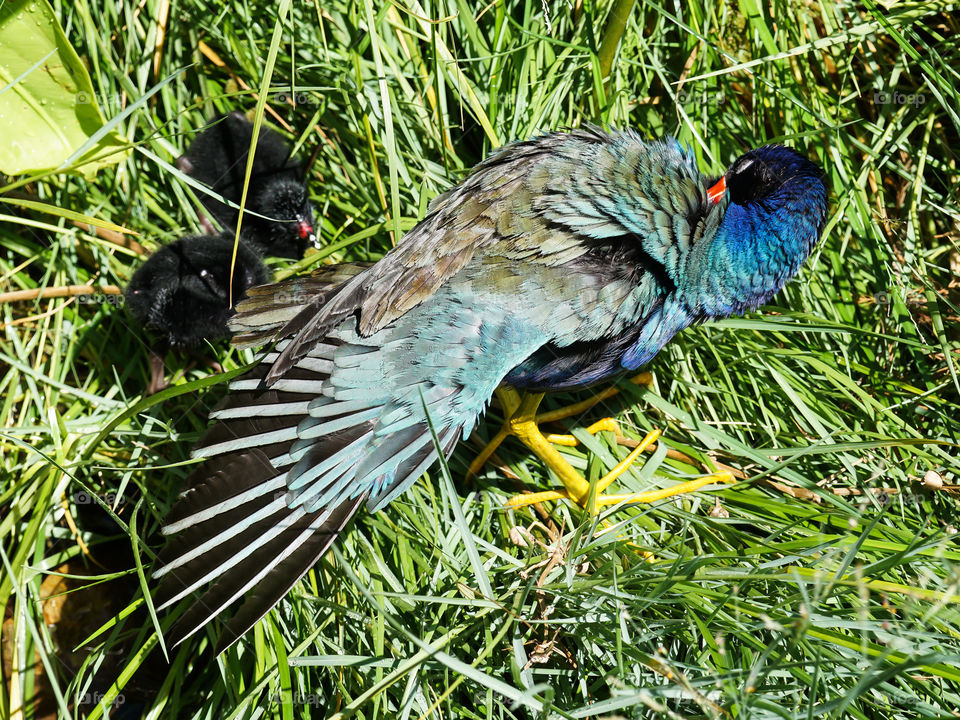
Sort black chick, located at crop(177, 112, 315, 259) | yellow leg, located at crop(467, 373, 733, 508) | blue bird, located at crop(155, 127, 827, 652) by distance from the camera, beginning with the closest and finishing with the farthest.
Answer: blue bird, located at crop(155, 127, 827, 652), yellow leg, located at crop(467, 373, 733, 508), black chick, located at crop(177, 112, 315, 259)

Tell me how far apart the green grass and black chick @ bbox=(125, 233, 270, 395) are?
0.23 metres

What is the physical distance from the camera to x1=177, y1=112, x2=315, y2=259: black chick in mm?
3110

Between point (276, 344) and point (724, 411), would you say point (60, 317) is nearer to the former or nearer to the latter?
point (276, 344)

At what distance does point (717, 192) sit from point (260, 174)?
1.74 metres

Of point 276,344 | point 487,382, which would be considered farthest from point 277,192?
point 487,382

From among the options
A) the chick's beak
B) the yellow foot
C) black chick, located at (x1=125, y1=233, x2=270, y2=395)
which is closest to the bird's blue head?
the yellow foot

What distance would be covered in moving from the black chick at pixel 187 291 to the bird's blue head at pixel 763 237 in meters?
1.64

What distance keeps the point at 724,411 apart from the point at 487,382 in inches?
44.9

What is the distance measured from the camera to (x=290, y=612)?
2605 millimetres

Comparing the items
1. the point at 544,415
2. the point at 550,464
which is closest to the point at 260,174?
the point at 544,415

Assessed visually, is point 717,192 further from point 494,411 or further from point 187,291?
point 187,291

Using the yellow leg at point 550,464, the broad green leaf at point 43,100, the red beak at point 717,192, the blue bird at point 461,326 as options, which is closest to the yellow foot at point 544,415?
the yellow leg at point 550,464

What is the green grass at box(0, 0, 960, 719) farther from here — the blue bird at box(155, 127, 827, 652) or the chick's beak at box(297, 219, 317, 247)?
the blue bird at box(155, 127, 827, 652)

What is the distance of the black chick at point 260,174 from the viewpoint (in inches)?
122
